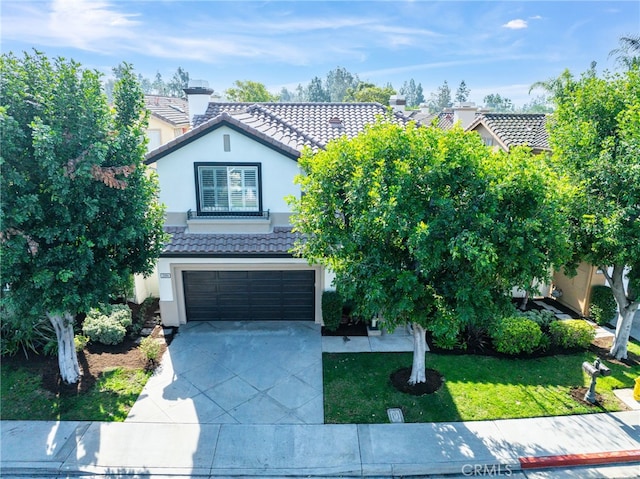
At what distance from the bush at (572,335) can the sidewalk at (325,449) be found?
115 inches

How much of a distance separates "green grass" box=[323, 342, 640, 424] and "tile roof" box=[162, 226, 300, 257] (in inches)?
143

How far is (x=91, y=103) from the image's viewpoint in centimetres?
859

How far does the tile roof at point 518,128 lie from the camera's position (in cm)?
1880

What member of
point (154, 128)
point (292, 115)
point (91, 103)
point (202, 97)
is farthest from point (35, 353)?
point (154, 128)

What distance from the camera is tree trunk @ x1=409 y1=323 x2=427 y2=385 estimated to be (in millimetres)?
9930

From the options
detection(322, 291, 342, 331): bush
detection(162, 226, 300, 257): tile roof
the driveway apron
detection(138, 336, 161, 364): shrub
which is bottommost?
the driveway apron

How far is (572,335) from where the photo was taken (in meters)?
12.0

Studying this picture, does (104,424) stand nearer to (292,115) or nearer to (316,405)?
(316,405)

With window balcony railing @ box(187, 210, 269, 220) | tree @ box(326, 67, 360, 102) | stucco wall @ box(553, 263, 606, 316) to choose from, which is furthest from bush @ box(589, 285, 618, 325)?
tree @ box(326, 67, 360, 102)

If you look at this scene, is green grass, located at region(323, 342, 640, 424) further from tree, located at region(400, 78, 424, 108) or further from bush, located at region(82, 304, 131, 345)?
tree, located at region(400, 78, 424, 108)

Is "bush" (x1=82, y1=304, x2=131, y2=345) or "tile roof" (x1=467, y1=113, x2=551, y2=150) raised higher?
"tile roof" (x1=467, y1=113, x2=551, y2=150)

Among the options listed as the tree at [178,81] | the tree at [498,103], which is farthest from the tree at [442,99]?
the tree at [178,81]

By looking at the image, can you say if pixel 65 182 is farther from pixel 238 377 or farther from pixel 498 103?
pixel 498 103

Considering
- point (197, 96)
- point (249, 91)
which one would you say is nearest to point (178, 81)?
point (249, 91)
